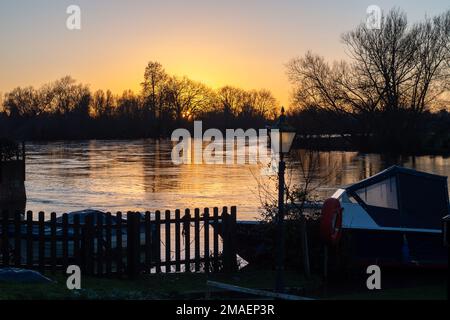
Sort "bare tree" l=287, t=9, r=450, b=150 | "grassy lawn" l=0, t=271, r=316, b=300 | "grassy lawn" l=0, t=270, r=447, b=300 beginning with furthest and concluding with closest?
"bare tree" l=287, t=9, r=450, b=150 < "grassy lawn" l=0, t=270, r=447, b=300 < "grassy lawn" l=0, t=271, r=316, b=300

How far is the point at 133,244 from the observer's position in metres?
12.1

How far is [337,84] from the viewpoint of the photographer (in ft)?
239

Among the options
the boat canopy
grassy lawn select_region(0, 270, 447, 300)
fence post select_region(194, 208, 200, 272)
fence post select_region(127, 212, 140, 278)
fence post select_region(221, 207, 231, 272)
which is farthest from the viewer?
the boat canopy

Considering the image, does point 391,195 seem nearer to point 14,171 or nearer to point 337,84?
point 14,171

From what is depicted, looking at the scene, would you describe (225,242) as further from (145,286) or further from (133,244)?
(145,286)

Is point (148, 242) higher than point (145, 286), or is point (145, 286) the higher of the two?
point (148, 242)

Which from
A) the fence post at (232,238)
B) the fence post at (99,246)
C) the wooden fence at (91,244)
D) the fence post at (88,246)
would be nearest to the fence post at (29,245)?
the wooden fence at (91,244)

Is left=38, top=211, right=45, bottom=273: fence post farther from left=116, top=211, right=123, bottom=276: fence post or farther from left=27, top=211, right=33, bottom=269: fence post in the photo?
left=116, top=211, right=123, bottom=276: fence post

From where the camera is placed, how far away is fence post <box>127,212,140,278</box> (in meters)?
12.0

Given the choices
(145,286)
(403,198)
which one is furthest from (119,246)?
(403,198)

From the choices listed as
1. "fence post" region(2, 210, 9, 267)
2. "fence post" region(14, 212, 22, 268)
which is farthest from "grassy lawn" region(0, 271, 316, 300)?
"fence post" region(2, 210, 9, 267)

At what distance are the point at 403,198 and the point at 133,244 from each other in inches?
249

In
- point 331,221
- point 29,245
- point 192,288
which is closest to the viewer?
point 192,288

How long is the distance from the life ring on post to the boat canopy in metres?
2.00
